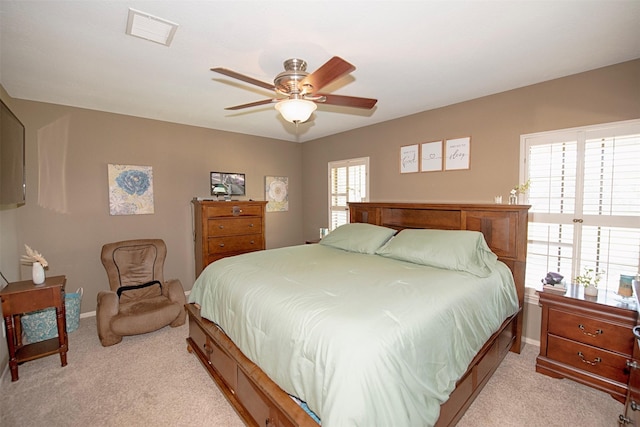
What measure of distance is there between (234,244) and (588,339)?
3.98m

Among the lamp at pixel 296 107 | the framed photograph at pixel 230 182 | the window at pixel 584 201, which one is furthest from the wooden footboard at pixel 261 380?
the framed photograph at pixel 230 182

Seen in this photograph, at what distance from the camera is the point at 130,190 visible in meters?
3.82

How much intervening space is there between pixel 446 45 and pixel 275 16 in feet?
4.13

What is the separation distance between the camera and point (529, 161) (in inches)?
111

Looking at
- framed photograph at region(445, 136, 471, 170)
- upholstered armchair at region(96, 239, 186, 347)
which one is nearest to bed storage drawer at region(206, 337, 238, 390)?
upholstered armchair at region(96, 239, 186, 347)

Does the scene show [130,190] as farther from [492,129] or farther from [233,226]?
[492,129]

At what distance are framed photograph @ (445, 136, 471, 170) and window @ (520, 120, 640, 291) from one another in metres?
0.54

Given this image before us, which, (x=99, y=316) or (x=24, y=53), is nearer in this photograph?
(x=24, y=53)

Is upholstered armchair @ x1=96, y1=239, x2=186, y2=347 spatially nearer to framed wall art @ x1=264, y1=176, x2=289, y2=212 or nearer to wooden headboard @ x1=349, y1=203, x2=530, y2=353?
framed wall art @ x1=264, y1=176, x2=289, y2=212

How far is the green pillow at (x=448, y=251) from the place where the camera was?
2.39 meters

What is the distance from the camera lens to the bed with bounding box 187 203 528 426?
4.17 feet

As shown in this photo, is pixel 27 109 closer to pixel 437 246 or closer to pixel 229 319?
pixel 229 319

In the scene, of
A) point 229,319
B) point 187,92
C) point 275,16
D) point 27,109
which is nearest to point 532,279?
point 229,319

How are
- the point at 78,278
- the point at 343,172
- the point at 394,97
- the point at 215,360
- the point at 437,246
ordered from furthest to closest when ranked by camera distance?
1. the point at 343,172
2. the point at 78,278
3. the point at 394,97
4. the point at 437,246
5. the point at 215,360
